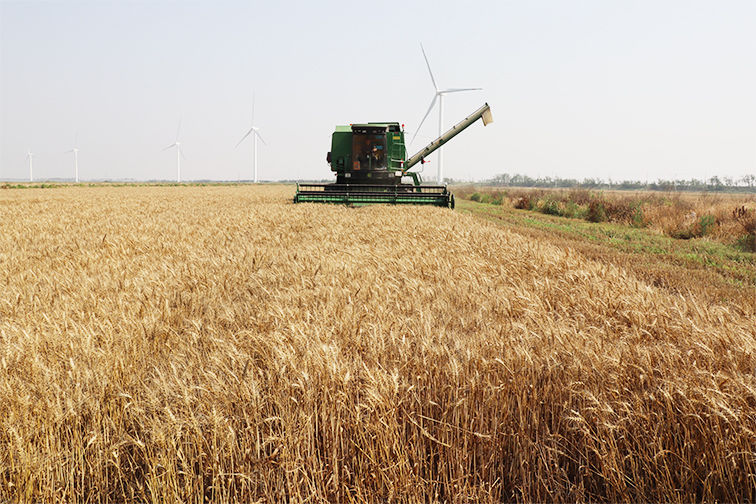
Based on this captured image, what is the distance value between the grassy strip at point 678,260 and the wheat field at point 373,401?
2.83 m

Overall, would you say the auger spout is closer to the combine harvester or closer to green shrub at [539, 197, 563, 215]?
the combine harvester

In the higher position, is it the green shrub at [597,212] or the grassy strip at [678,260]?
the green shrub at [597,212]

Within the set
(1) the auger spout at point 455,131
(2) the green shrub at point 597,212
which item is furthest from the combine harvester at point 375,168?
(2) the green shrub at point 597,212

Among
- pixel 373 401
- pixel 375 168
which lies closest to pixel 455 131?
pixel 375 168

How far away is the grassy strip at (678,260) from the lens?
6512mm

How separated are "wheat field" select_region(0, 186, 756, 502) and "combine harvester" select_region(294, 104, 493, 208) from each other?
14.3 m

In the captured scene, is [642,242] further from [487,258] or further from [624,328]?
[624,328]

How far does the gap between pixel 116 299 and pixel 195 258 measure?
2262 millimetres

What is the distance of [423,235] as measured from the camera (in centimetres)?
903

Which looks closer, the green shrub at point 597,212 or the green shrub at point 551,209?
the green shrub at point 597,212

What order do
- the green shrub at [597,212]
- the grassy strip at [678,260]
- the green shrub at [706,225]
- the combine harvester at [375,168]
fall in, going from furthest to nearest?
the green shrub at [597,212] < the combine harvester at [375,168] < the green shrub at [706,225] < the grassy strip at [678,260]

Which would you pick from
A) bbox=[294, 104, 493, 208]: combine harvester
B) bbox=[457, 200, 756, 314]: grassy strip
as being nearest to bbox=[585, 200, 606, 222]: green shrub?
bbox=[457, 200, 756, 314]: grassy strip

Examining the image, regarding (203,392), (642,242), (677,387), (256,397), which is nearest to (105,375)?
(203,392)

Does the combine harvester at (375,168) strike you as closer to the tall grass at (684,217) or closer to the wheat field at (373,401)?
the tall grass at (684,217)
